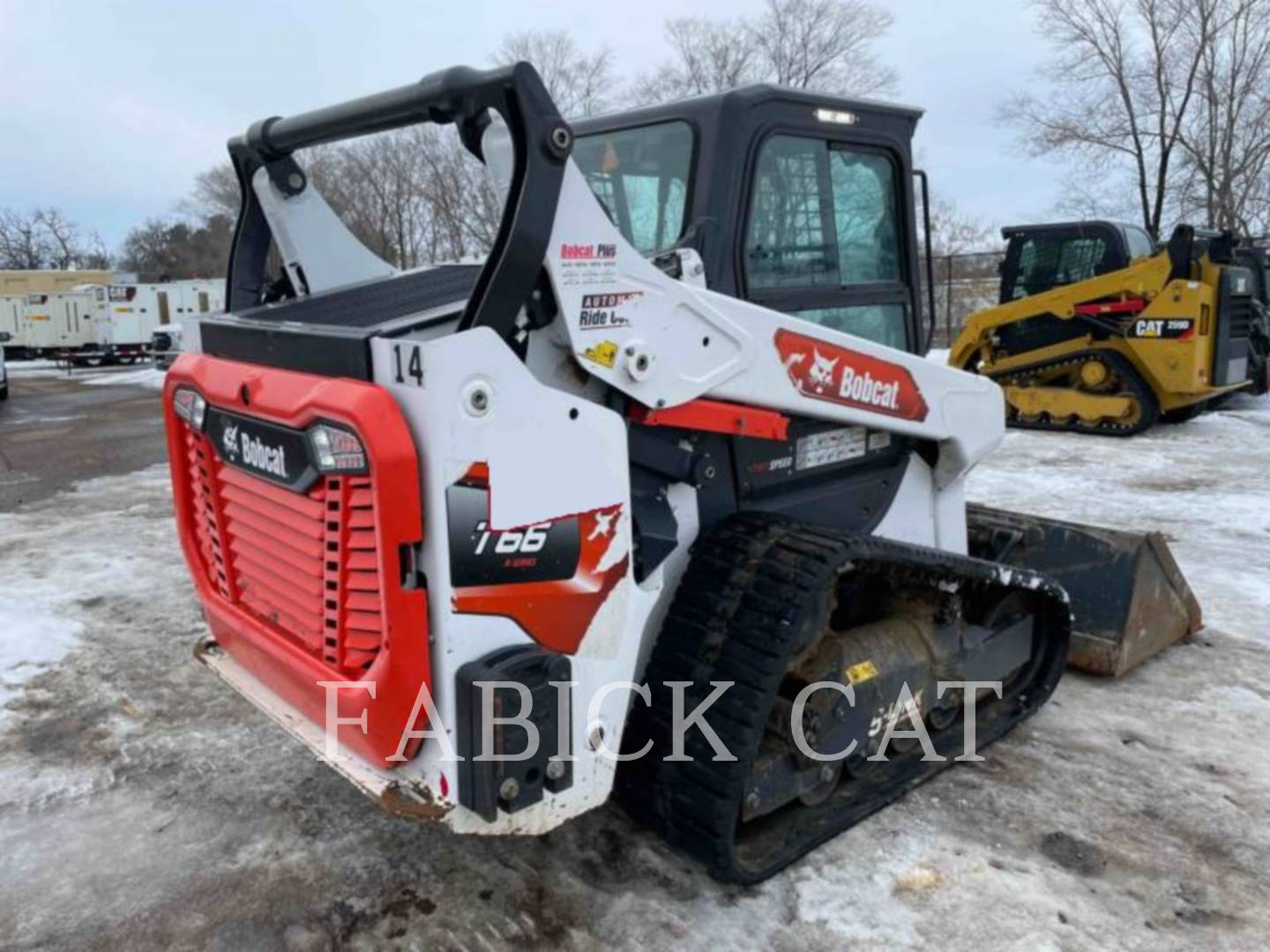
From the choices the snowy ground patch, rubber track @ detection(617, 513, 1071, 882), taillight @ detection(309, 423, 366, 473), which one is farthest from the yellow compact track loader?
the snowy ground patch

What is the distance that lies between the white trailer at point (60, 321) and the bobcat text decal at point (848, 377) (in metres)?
30.7

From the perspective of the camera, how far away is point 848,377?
309 centimetres

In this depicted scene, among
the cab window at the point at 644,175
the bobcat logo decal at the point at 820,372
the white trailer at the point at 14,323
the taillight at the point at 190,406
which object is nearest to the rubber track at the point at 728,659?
the bobcat logo decal at the point at 820,372

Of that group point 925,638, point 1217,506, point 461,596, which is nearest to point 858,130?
point 925,638

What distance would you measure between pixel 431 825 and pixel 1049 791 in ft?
6.79

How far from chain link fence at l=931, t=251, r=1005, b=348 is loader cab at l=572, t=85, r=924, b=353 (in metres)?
16.4

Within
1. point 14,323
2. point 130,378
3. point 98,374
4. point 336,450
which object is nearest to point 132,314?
point 98,374

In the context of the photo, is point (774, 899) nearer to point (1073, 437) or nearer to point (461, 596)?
point (461, 596)

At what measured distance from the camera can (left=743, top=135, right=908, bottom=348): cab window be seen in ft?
10.2

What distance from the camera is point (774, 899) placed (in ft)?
9.18

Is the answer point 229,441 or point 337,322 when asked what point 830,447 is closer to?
point 337,322

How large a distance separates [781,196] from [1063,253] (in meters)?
9.79

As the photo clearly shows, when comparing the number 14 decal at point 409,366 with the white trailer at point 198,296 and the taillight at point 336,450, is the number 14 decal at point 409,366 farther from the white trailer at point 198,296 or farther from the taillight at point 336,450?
the white trailer at point 198,296

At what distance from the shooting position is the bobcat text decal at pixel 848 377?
290 centimetres
